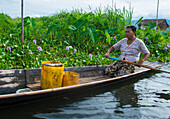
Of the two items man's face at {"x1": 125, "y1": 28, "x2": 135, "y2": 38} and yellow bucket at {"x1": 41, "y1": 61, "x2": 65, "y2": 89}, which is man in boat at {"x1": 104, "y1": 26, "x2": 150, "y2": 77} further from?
yellow bucket at {"x1": 41, "y1": 61, "x2": 65, "y2": 89}

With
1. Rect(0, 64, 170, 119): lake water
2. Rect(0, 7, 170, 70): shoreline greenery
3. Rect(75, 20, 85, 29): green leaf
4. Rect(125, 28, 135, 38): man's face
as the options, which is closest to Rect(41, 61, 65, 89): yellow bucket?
Rect(0, 64, 170, 119): lake water

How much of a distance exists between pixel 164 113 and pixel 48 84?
203 centimetres

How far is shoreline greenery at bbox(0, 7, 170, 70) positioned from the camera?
13.8 ft

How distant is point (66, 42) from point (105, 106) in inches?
124

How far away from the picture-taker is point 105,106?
3.02m

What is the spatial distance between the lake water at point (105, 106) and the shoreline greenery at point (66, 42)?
49.6 inches

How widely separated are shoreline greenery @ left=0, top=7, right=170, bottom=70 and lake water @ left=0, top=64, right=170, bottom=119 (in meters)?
1.26

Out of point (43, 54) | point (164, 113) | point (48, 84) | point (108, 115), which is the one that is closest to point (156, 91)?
point (164, 113)

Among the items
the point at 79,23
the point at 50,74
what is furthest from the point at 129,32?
the point at 79,23

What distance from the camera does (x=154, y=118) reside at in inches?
106

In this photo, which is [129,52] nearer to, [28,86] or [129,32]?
[129,32]

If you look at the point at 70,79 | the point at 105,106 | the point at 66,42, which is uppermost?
the point at 66,42

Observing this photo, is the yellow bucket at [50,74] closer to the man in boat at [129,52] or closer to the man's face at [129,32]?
the man in boat at [129,52]

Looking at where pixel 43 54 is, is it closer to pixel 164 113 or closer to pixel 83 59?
pixel 83 59
